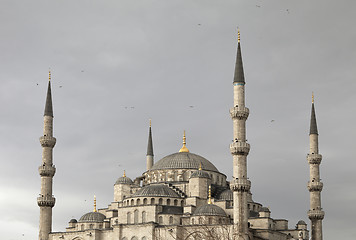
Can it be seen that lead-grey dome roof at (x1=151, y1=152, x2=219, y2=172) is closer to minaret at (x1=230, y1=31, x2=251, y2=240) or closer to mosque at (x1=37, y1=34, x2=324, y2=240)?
mosque at (x1=37, y1=34, x2=324, y2=240)

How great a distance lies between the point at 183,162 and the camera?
177 feet

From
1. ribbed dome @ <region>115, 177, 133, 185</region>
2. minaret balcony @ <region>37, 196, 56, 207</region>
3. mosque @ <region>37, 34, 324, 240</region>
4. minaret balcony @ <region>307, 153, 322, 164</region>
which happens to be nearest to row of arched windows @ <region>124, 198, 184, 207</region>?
mosque @ <region>37, 34, 324, 240</region>

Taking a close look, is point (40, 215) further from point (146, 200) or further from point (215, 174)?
point (215, 174)

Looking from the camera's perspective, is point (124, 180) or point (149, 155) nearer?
point (124, 180)

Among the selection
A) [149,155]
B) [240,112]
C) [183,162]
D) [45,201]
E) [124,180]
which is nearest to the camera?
[240,112]

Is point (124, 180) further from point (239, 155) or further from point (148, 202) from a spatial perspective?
point (239, 155)

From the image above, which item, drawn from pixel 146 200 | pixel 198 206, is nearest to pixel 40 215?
pixel 146 200

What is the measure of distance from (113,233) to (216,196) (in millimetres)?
8664

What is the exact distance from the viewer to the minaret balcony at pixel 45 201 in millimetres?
47594

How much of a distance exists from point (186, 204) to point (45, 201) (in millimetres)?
9792

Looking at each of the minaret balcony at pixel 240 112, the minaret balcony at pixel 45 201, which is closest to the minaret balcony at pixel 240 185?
the minaret balcony at pixel 240 112

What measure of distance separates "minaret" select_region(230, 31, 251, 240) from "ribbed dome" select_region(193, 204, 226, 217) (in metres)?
3.25

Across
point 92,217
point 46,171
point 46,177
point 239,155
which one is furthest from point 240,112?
point 46,177

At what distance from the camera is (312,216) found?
4956cm
